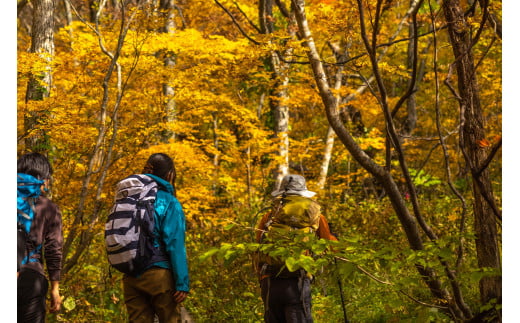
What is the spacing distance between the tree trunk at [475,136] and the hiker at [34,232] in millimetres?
2752

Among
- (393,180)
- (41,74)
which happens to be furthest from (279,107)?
(393,180)

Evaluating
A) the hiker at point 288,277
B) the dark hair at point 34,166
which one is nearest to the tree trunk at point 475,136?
the hiker at point 288,277

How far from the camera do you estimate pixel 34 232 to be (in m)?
3.07

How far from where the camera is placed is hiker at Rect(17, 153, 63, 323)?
2.94 metres

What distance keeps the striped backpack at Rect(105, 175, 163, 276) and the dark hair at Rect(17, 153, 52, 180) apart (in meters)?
0.52

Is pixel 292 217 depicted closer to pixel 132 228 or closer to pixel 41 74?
pixel 132 228

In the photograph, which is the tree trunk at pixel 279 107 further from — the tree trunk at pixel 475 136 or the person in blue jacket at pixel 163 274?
the person in blue jacket at pixel 163 274

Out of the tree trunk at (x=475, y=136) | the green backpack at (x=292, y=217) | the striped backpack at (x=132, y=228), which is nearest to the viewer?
the striped backpack at (x=132, y=228)

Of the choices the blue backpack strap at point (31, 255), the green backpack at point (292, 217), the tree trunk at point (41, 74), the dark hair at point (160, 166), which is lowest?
the blue backpack strap at point (31, 255)

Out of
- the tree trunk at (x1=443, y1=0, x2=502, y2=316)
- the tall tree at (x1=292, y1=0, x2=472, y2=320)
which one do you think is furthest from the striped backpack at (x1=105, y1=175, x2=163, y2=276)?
the tree trunk at (x1=443, y1=0, x2=502, y2=316)

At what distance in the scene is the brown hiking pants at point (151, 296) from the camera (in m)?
3.43

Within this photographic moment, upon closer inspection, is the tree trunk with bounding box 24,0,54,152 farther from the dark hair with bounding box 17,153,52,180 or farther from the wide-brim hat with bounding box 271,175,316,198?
the wide-brim hat with bounding box 271,175,316,198

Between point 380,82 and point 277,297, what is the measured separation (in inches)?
65.2
